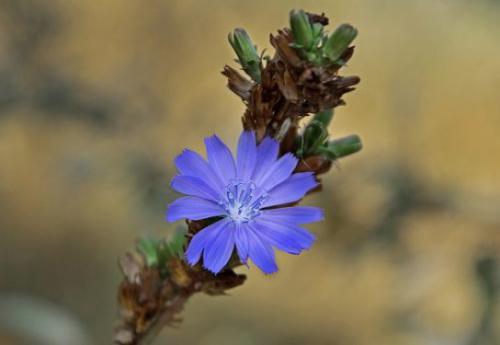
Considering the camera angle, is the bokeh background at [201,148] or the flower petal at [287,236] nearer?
the flower petal at [287,236]

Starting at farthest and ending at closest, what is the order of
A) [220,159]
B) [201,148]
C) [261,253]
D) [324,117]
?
[201,148] < [324,117] < [220,159] < [261,253]

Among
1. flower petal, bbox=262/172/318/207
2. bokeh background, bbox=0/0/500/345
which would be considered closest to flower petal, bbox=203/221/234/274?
flower petal, bbox=262/172/318/207

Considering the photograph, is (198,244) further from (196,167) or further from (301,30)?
(301,30)

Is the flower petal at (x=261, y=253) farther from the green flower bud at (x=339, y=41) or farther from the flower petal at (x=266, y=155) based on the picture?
the green flower bud at (x=339, y=41)

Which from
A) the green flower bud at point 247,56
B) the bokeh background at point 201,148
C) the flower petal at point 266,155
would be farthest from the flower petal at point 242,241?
the bokeh background at point 201,148

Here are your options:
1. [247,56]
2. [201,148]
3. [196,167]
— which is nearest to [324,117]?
[247,56]

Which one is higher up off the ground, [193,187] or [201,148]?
[201,148]
